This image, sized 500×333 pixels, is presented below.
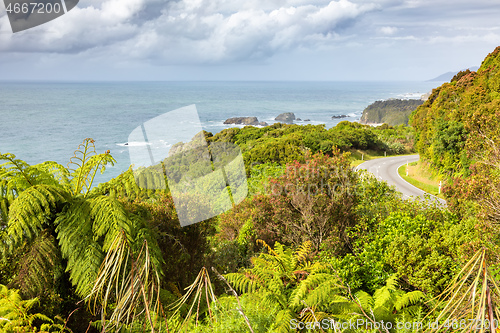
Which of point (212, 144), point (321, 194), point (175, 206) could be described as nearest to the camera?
point (175, 206)

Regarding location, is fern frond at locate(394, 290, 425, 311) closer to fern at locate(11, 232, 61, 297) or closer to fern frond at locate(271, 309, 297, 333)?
fern frond at locate(271, 309, 297, 333)

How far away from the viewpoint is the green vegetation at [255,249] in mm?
3457

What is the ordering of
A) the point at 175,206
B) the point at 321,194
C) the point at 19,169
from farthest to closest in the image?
the point at 321,194 → the point at 175,206 → the point at 19,169

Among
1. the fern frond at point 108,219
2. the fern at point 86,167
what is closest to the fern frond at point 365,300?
the fern frond at point 108,219

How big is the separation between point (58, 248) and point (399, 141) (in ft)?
130

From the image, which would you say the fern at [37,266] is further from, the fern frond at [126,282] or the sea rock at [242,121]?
the sea rock at [242,121]

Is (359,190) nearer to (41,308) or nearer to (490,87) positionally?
(41,308)

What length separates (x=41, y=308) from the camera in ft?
13.3

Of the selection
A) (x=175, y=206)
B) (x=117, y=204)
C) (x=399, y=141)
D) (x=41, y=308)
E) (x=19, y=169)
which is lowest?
(x=399, y=141)

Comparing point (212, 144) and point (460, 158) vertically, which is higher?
Answer: point (212, 144)

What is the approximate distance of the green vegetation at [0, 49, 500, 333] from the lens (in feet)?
11.3

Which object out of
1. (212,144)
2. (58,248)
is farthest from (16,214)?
(212,144)

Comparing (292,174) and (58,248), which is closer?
(58,248)

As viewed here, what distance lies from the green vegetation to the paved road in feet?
35.2
